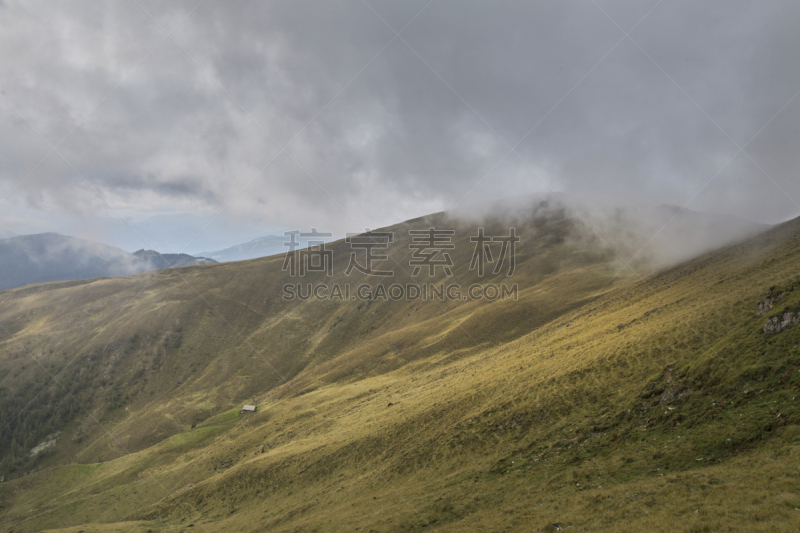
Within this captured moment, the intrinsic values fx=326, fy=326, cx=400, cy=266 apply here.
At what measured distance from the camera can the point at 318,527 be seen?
20297 millimetres

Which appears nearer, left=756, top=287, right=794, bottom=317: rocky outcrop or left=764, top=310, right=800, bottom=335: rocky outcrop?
left=764, top=310, right=800, bottom=335: rocky outcrop

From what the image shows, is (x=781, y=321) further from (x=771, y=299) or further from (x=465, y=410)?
(x=465, y=410)

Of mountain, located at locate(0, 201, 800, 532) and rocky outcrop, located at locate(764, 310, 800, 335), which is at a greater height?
rocky outcrop, located at locate(764, 310, 800, 335)

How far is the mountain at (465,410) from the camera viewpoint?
47.0ft

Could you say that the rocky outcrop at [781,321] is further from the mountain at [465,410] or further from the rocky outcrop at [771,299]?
the rocky outcrop at [771,299]

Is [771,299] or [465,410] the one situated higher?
[771,299]

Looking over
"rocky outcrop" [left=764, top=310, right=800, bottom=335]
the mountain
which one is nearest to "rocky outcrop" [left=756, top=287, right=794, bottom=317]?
the mountain

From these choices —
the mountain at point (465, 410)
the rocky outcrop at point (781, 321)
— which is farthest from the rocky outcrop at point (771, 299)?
the rocky outcrop at point (781, 321)

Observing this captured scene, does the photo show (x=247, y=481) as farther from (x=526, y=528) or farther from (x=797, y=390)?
(x=797, y=390)

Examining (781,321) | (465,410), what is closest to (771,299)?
(781,321)

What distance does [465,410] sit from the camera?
1129 inches

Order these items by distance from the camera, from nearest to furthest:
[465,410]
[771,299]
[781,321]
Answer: [781,321] < [771,299] < [465,410]

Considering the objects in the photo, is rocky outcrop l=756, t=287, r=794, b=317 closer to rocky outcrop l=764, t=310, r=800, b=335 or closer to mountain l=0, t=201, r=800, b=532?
mountain l=0, t=201, r=800, b=532

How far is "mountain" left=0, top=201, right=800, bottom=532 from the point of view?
14.3 metres
